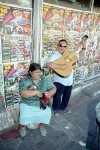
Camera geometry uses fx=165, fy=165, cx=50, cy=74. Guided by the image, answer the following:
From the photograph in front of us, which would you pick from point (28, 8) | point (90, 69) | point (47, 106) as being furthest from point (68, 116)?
point (28, 8)

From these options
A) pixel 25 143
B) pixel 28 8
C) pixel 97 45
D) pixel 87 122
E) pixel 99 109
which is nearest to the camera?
pixel 99 109

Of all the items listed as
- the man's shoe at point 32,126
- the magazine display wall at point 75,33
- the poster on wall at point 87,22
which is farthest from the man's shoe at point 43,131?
the poster on wall at point 87,22

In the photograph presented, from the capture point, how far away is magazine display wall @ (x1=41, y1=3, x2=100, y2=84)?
4039 millimetres

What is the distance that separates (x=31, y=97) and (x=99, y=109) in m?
1.30

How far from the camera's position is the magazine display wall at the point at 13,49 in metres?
3.28

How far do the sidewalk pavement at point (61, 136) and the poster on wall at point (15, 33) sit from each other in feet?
5.32

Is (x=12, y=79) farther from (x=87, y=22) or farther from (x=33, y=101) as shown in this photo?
(x=87, y=22)

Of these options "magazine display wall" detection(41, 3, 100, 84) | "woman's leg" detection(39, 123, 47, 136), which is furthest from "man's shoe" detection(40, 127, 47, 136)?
"magazine display wall" detection(41, 3, 100, 84)

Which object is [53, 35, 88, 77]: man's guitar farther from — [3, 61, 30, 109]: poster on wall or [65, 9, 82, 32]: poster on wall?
[65, 9, 82, 32]: poster on wall

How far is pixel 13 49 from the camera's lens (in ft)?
11.6

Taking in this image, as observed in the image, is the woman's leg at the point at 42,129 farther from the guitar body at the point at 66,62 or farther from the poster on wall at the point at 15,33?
the poster on wall at the point at 15,33

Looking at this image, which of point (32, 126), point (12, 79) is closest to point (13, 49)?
point (12, 79)

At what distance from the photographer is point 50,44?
4230 millimetres

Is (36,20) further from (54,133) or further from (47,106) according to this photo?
(54,133)
